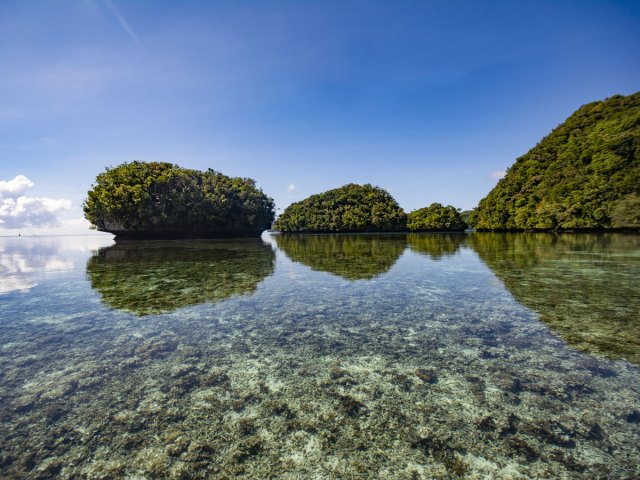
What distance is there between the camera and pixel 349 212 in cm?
9262

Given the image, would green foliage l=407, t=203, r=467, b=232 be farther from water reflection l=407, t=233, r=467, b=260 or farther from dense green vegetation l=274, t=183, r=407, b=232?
water reflection l=407, t=233, r=467, b=260

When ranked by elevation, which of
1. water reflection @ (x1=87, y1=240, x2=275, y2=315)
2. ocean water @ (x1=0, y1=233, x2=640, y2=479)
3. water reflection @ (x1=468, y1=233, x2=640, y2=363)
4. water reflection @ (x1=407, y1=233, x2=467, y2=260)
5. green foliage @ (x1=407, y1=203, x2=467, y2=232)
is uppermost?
green foliage @ (x1=407, y1=203, x2=467, y2=232)

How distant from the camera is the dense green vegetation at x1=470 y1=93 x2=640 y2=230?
48.5 meters

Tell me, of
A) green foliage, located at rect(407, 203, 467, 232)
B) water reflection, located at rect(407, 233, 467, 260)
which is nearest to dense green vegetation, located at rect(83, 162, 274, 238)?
water reflection, located at rect(407, 233, 467, 260)

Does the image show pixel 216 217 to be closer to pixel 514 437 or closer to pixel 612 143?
pixel 514 437

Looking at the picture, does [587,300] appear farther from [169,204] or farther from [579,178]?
[579,178]

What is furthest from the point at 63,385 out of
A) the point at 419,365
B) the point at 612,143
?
the point at 612,143

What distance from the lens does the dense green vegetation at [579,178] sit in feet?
159

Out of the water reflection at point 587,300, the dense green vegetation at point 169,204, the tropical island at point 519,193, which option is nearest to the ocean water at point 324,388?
the water reflection at point 587,300

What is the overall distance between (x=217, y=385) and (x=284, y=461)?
68.5 inches

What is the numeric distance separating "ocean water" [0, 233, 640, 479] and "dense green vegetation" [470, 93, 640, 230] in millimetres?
55322

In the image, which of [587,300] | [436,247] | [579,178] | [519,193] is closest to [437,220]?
[519,193]

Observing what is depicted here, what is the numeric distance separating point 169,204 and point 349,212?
53.1 metres

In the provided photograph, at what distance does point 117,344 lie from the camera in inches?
223
